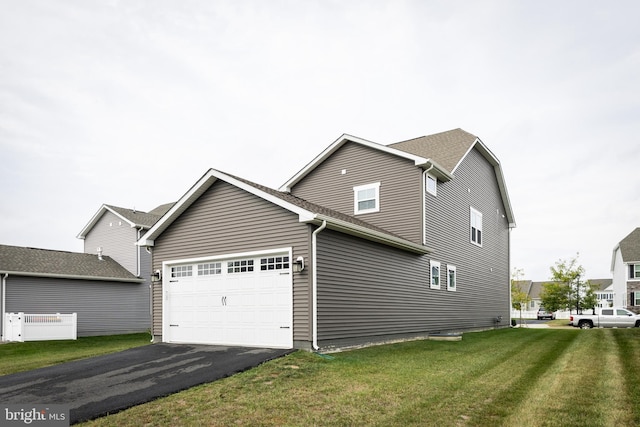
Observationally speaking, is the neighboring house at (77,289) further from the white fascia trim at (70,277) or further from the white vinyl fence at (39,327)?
the white vinyl fence at (39,327)

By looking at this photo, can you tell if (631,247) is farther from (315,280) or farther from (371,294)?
(315,280)

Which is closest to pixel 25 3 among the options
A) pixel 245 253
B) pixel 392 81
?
pixel 245 253

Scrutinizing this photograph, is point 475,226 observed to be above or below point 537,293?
above

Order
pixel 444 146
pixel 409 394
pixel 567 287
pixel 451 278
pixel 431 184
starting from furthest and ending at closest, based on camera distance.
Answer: pixel 567 287
pixel 444 146
pixel 451 278
pixel 431 184
pixel 409 394

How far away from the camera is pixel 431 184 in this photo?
61.0 ft

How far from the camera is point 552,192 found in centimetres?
2875

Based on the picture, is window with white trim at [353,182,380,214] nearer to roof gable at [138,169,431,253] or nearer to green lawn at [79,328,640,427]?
roof gable at [138,169,431,253]

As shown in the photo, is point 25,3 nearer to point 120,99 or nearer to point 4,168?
point 120,99

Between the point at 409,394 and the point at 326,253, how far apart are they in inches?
212

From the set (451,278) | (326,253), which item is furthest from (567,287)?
(326,253)

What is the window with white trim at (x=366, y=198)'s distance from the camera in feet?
61.4

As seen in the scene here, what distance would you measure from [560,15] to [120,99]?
17.3 metres

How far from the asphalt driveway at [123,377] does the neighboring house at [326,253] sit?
54.2 inches

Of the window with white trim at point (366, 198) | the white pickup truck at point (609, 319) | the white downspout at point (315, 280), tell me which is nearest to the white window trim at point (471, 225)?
the window with white trim at point (366, 198)
